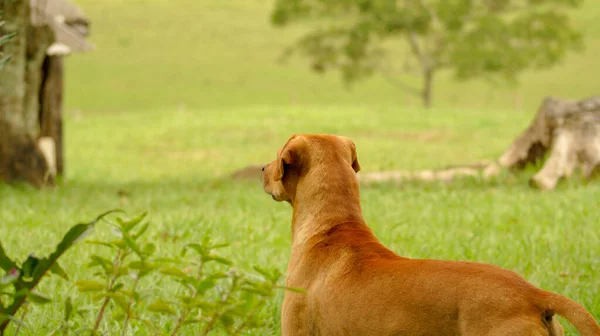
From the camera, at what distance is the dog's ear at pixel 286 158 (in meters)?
3.23

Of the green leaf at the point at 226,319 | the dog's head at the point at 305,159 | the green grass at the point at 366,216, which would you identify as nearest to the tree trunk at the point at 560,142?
the green grass at the point at 366,216

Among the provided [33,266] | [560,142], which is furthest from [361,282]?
[560,142]

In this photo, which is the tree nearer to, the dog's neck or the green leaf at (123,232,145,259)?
the dog's neck

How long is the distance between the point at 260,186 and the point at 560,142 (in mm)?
3809

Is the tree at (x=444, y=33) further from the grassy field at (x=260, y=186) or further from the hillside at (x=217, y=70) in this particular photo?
the grassy field at (x=260, y=186)

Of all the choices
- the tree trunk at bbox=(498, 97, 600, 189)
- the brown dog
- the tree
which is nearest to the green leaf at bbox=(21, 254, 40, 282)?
the brown dog

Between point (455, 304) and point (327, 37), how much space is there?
108ft

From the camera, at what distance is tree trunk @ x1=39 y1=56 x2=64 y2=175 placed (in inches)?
463

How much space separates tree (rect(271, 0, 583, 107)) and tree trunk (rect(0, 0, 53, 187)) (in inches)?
917

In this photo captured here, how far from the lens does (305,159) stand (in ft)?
10.8

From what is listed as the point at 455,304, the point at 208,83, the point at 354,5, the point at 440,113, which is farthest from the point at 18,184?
the point at 208,83

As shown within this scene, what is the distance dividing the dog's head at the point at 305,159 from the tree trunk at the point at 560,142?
611cm

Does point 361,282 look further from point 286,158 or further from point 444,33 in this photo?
point 444,33

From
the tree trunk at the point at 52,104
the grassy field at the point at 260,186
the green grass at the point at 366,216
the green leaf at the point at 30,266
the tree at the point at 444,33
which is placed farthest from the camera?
the tree at the point at 444,33
